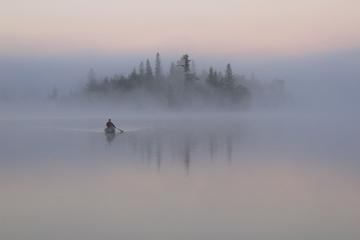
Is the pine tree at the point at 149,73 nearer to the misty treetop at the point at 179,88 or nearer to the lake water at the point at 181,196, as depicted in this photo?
the misty treetop at the point at 179,88

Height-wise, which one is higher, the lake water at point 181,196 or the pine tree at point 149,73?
the lake water at point 181,196

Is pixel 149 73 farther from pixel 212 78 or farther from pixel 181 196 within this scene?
pixel 181 196

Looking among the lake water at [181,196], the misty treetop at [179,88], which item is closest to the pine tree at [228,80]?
the misty treetop at [179,88]

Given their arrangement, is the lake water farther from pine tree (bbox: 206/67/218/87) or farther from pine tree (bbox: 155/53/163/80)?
pine tree (bbox: 155/53/163/80)

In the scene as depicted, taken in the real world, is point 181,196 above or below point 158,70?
above

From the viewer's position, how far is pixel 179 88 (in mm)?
119250

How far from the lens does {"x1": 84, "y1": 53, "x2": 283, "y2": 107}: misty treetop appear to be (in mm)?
118875

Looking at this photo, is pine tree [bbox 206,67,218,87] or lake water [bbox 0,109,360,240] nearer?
lake water [bbox 0,109,360,240]

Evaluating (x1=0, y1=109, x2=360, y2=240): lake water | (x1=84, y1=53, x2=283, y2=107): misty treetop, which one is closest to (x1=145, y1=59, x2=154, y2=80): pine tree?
(x1=84, y1=53, x2=283, y2=107): misty treetop

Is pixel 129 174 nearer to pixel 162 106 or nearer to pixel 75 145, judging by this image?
pixel 75 145

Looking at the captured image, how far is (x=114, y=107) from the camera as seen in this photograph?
449 ft

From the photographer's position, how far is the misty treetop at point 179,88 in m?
119

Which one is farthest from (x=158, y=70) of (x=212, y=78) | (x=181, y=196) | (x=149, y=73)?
(x=181, y=196)

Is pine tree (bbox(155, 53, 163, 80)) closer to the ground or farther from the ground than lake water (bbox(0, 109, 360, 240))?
closer to the ground
